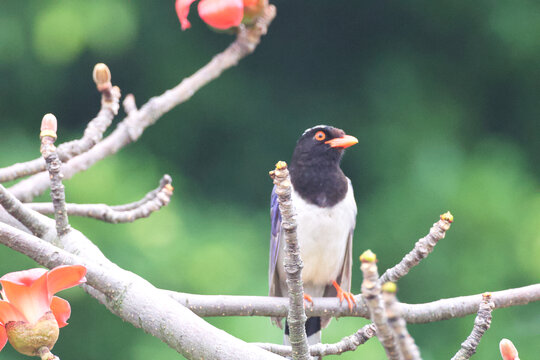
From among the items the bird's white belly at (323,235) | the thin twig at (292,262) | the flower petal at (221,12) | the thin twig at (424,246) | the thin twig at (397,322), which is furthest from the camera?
the bird's white belly at (323,235)

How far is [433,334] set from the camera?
125 inches

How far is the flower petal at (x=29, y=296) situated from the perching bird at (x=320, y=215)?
1.24m

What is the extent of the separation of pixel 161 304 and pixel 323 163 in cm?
125

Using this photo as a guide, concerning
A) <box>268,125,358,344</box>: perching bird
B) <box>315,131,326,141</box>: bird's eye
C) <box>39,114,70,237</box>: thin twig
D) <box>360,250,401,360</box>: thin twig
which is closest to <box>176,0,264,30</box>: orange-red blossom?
<box>39,114,70,237</box>: thin twig

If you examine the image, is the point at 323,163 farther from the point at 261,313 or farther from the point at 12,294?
the point at 12,294

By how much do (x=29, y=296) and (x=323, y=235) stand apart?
1342mm

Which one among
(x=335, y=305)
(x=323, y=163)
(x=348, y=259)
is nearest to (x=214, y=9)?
(x=335, y=305)

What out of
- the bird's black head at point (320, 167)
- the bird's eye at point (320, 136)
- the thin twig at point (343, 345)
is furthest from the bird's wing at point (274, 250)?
the thin twig at point (343, 345)

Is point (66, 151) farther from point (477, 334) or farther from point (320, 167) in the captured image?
point (320, 167)

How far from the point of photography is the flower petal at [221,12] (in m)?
1.14

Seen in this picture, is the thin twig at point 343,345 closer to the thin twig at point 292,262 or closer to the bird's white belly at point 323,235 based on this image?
the thin twig at point 292,262

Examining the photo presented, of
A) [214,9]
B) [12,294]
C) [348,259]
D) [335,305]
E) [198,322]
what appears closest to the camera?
[12,294]

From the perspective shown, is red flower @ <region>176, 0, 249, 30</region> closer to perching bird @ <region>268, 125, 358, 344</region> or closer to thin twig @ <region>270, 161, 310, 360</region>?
thin twig @ <region>270, 161, 310, 360</region>

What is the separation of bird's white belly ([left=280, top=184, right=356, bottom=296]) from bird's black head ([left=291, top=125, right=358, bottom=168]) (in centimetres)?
11
